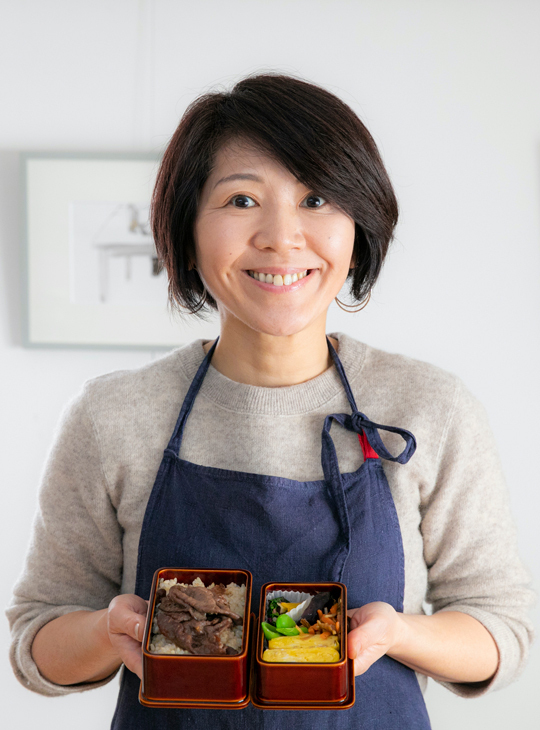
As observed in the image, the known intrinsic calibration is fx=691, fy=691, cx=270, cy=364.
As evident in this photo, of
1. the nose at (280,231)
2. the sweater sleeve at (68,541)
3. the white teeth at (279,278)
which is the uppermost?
the nose at (280,231)

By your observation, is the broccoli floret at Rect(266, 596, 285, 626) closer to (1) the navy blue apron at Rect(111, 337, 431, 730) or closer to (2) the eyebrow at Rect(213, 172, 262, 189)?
(1) the navy blue apron at Rect(111, 337, 431, 730)

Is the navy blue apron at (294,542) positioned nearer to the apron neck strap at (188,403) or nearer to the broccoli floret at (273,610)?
the apron neck strap at (188,403)

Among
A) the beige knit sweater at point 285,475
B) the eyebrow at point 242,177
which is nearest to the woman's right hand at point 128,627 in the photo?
the beige knit sweater at point 285,475

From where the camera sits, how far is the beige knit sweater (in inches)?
42.7

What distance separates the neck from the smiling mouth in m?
0.12

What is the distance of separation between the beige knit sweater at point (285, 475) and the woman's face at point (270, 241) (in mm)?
176

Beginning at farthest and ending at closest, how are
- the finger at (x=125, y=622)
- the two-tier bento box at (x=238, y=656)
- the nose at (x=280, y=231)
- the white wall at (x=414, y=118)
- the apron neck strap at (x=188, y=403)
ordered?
1. the white wall at (x=414, y=118)
2. the apron neck strap at (x=188, y=403)
3. the nose at (x=280, y=231)
4. the finger at (x=125, y=622)
5. the two-tier bento box at (x=238, y=656)

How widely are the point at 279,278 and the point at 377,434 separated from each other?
293mm

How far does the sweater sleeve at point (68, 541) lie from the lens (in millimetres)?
1132

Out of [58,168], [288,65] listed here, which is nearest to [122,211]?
[58,168]

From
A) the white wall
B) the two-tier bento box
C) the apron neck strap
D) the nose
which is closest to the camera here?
the two-tier bento box

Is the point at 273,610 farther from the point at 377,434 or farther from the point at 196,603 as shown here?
the point at 377,434

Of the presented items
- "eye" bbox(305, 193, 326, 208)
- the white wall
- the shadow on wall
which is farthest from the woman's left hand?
the shadow on wall

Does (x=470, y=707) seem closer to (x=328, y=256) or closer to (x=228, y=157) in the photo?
(x=328, y=256)
